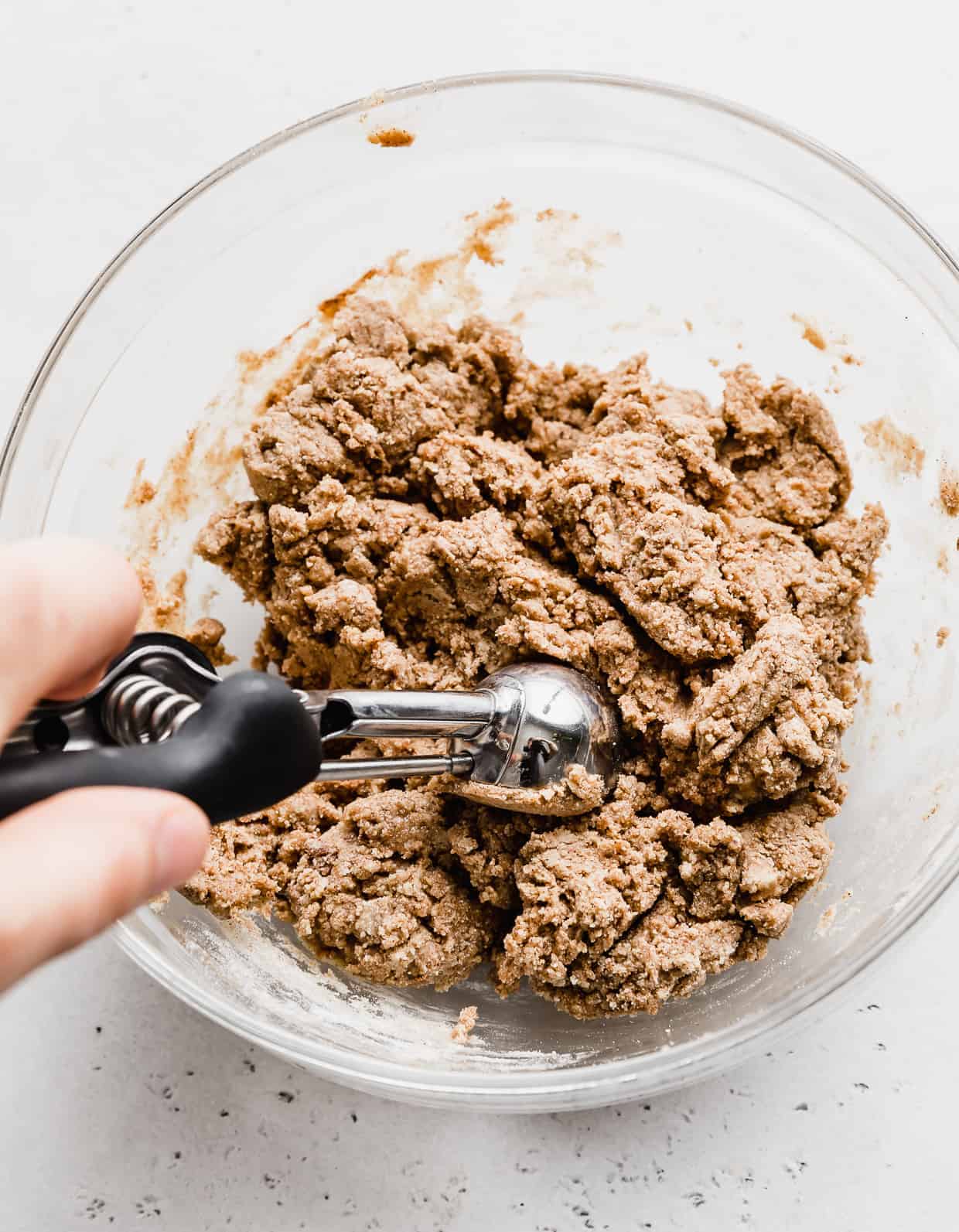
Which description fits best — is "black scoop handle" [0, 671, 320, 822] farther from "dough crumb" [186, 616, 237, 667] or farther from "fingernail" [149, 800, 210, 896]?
"dough crumb" [186, 616, 237, 667]

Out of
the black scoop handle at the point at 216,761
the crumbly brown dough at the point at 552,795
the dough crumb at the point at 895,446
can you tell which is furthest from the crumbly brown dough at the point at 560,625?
the black scoop handle at the point at 216,761

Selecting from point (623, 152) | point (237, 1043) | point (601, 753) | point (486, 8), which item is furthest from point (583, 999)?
point (486, 8)

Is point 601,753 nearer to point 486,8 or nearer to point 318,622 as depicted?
point 318,622

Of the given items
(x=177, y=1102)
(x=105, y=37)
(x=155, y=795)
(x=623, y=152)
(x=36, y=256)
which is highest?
(x=623, y=152)

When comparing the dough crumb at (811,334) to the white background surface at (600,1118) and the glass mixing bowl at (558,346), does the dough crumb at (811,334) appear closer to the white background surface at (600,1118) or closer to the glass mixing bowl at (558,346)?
the glass mixing bowl at (558,346)

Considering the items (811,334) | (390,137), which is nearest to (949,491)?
(811,334)

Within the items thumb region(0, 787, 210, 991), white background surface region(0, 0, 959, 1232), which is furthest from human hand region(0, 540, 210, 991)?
white background surface region(0, 0, 959, 1232)

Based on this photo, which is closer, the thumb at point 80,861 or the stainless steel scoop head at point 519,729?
the thumb at point 80,861
